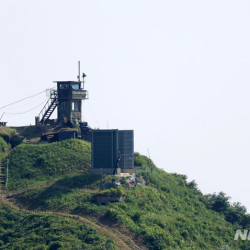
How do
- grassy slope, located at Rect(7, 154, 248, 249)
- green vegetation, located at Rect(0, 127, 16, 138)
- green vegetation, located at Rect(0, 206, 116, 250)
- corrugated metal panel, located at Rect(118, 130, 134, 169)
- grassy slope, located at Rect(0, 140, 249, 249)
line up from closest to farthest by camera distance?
green vegetation, located at Rect(0, 206, 116, 250), grassy slope, located at Rect(7, 154, 248, 249), grassy slope, located at Rect(0, 140, 249, 249), corrugated metal panel, located at Rect(118, 130, 134, 169), green vegetation, located at Rect(0, 127, 16, 138)

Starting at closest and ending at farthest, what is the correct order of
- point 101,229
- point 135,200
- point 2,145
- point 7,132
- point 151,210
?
point 101,229 < point 135,200 < point 151,210 < point 2,145 < point 7,132

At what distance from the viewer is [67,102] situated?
103 m

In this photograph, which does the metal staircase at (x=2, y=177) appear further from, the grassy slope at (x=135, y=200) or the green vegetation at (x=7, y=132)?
the green vegetation at (x=7, y=132)

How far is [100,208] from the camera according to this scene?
78750 mm

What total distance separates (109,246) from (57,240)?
207 inches

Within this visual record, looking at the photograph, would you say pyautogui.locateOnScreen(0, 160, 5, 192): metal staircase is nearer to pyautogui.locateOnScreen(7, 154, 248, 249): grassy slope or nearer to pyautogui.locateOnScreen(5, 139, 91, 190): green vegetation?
pyautogui.locateOnScreen(5, 139, 91, 190): green vegetation

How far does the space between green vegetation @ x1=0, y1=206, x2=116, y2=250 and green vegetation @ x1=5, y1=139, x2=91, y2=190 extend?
960 centimetres

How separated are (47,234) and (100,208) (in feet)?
24.9

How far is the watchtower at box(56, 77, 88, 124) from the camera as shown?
10262 centimetres

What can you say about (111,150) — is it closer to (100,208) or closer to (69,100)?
(100,208)

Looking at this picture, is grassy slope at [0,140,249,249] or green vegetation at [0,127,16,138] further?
green vegetation at [0,127,16,138]

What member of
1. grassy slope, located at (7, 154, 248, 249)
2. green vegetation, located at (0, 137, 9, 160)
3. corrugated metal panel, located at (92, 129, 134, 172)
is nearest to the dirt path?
grassy slope, located at (7, 154, 248, 249)

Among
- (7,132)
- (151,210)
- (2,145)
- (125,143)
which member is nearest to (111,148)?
(125,143)

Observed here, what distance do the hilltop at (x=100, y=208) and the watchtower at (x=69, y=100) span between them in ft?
22.6
